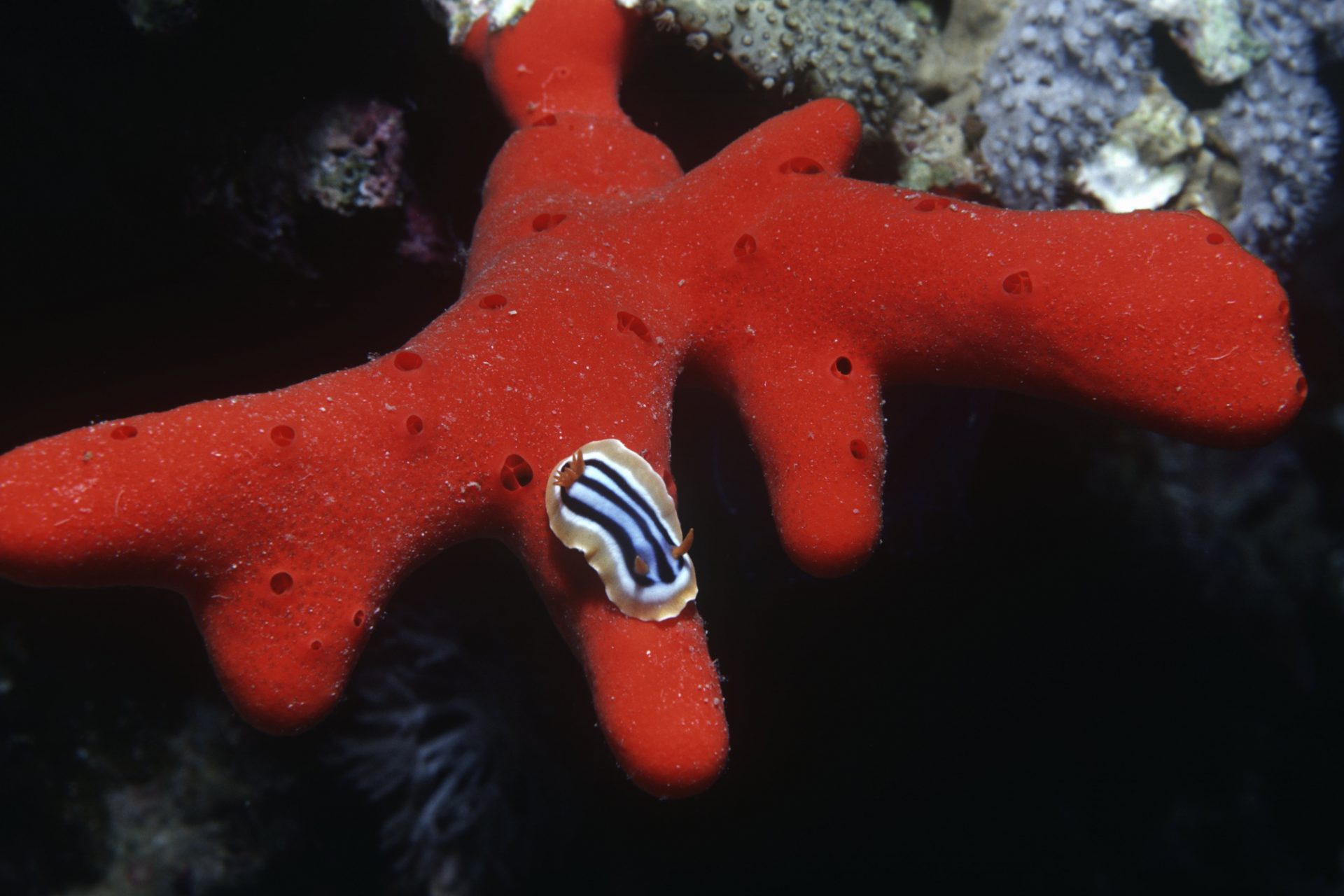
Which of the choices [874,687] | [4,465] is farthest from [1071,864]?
[4,465]

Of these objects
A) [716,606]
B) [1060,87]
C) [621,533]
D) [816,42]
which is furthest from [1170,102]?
[621,533]

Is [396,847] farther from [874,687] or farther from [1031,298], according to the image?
[1031,298]

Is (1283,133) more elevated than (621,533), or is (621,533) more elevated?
(621,533)

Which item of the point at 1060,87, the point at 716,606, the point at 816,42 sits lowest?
the point at 716,606

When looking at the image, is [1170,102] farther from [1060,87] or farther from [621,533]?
[621,533]

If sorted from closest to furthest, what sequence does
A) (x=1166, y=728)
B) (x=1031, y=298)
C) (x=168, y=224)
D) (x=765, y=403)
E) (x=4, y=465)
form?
(x=4, y=465) → (x=1031, y=298) → (x=765, y=403) → (x=168, y=224) → (x=1166, y=728)

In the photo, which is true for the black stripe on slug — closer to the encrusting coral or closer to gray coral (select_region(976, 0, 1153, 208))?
the encrusting coral

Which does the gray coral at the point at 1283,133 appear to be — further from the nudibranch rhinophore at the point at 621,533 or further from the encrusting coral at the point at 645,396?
Answer: the nudibranch rhinophore at the point at 621,533
